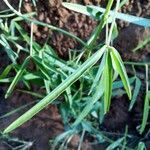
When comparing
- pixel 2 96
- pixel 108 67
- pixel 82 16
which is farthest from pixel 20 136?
pixel 108 67

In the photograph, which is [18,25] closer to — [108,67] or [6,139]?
[6,139]

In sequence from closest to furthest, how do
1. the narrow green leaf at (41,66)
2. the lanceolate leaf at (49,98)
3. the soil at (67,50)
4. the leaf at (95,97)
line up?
the lanceolate leaf at (49,98), the leaf at (95,97), the narrow green leaf at (41,66), the soil at (67,50)

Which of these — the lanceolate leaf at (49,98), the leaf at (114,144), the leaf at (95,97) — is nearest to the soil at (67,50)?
the leaf at (114,144)

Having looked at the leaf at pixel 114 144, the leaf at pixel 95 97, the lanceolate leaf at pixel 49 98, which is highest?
the lanceolate leaf at pixel 49 98

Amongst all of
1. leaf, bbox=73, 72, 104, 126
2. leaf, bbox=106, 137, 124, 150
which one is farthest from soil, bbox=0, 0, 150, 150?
leaf, bbox=73, 72, 104, 126

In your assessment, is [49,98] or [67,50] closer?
[49,98]

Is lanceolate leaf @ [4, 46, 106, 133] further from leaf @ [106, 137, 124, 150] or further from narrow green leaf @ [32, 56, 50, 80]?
leaf @ [106, 137, 124, 150]

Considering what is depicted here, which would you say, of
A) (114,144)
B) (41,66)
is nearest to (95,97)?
(41,66)

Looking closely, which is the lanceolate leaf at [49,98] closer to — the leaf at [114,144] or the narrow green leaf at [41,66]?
the narrow green leaf at [41,66]

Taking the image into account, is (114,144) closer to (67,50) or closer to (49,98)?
(67,50)
